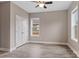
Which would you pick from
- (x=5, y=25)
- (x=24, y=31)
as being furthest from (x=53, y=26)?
(x=5, y=25)

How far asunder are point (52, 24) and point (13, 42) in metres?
3.62

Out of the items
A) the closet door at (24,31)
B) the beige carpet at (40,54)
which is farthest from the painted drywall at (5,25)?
the closet door at (24,31)

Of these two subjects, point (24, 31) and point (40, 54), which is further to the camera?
→ point (24, 31)

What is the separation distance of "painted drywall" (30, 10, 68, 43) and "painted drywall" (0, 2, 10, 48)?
351cm

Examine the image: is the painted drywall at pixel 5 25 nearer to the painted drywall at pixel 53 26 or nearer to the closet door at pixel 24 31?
the closet door at pixel 24 31

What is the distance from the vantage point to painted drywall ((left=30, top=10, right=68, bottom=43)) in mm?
8320

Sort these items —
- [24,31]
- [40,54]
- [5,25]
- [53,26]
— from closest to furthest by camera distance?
[40,54], [5,25], [24,31], [53,26]

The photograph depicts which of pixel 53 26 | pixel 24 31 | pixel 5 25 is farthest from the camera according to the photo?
pixel 53 26

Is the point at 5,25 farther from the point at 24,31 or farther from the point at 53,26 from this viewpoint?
the point at 53,26

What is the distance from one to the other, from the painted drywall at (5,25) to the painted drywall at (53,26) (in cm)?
351

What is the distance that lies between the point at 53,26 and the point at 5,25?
392 centimetres

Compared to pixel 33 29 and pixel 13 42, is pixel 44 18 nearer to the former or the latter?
pixel 33 29

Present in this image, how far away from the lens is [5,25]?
18.8 ft

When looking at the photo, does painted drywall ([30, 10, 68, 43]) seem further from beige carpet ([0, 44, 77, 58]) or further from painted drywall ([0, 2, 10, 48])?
painted drywall ([0, 2, 10, 48])
